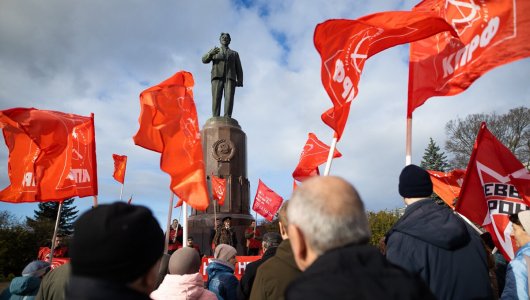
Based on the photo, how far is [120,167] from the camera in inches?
454

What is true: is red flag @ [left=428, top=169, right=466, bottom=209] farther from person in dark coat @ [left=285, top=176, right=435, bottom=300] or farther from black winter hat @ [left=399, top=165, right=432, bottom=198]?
person in dark coat @ [left=285, top=176, right=435, bottom=300]

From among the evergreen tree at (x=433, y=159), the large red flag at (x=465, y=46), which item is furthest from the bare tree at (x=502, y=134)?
the large red flag at (x=465, y=46)

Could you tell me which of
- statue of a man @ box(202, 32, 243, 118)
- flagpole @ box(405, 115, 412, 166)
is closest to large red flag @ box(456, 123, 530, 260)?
flagpole @ box(405, 115, 412, 166)

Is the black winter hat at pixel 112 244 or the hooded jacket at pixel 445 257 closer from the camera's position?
the black winter hat at pixel 112 244

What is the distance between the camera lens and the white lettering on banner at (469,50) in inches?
142

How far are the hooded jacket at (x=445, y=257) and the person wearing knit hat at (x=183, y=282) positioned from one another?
53.7 inches

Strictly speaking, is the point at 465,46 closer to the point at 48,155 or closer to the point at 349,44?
the point at 349,44

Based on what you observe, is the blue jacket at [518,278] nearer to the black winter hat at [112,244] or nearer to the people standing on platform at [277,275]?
the people standing on platform at [277,275]

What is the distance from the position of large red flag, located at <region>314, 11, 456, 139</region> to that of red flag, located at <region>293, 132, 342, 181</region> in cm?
390

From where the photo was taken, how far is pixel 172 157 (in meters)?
5.48

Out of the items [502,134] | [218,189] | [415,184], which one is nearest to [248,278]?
[415,184]

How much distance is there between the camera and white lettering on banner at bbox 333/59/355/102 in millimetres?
4563

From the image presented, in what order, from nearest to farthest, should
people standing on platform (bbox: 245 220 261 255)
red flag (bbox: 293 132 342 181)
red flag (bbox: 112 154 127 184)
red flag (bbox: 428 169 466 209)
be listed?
red flag (bbox: 428 169 466 209) → red flag (bbox: 293 132 342 181) → red flag (bbox: 112 154 127 184) → people standing on platform (bbox: 245 220 261 255)

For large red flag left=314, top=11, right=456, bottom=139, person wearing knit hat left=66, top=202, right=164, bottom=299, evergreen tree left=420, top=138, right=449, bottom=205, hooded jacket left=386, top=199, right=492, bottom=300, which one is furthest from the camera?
evergreen tree left=420, top=138, right=449, bottom=205
